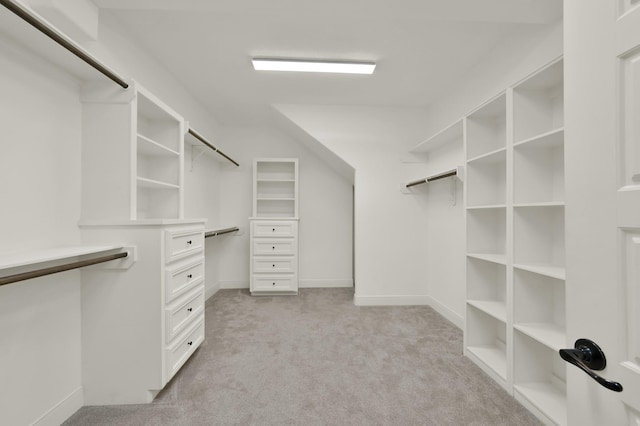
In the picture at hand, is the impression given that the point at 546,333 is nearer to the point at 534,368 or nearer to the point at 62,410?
the point at 534,368

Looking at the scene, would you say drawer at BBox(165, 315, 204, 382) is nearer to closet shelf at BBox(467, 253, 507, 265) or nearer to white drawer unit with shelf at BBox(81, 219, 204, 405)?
white drawer unit with shelf at BBox(81, 219, 204, 405)

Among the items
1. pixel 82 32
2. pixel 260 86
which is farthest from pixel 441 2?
pixel 82 32

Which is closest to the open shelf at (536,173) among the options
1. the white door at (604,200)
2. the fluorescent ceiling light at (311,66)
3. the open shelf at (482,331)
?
the open shelf at (482,331)

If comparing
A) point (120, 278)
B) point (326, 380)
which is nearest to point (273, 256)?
point (326, 380)

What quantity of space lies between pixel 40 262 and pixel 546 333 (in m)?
2.69

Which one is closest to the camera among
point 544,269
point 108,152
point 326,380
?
point 544,269

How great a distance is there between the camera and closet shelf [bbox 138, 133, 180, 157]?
75.5 inches

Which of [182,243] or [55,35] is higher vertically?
[55,35]

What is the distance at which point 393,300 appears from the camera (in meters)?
3.50

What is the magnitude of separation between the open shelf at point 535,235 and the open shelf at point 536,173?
0.28 feet

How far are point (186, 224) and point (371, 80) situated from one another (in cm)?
233

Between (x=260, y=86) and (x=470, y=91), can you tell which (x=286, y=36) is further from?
(x=470, y=91)

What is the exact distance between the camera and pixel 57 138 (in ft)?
5.04

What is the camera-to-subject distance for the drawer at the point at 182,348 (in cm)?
175
